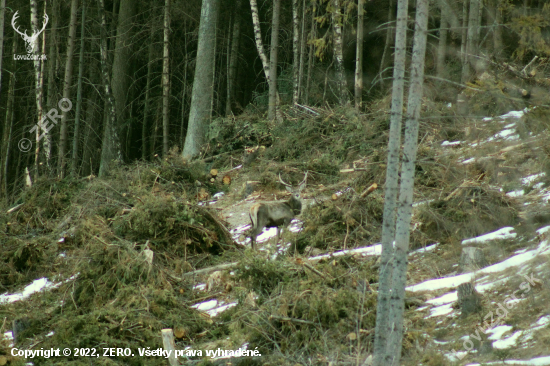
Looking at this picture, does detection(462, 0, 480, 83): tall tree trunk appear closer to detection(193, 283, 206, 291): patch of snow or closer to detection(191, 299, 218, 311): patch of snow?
detection(193, 283, 206, 291): patch of snow

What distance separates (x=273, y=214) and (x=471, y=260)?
3.61 meters

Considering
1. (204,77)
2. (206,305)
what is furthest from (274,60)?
(206,305)

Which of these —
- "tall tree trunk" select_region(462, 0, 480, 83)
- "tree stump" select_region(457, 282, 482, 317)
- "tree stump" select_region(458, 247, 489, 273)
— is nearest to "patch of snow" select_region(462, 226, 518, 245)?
"tree stump" select_region(458, 247, 489, 273)

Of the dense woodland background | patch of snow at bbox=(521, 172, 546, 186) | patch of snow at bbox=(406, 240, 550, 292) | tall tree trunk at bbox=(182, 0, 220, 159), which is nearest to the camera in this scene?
patch of snow at bbox=(406, 240, 550, 292)

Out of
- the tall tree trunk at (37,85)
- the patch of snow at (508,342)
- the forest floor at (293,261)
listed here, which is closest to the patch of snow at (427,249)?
the forest floor at (293,261)

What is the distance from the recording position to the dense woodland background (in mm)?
15773

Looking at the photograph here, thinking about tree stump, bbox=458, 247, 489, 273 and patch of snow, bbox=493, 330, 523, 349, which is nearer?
patch of snow, bbox=493, 330, 523, 349

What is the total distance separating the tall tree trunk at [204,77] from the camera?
17250 mm

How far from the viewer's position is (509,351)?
212 inches

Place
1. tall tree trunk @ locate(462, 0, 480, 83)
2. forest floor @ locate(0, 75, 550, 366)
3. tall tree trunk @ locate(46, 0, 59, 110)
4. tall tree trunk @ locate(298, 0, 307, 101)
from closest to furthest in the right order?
forest floor @ locate(0, 75, 550, 366) → tall tree trunk @ locate(462, 0, 480, 83) → tall tree trunk @ locate(46, 0, 59, 110) → tall tree trunk @ locate(298, 0, 307, 101)

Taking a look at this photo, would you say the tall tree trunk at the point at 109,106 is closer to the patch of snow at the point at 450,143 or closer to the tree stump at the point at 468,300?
the patch of snow at the point at 450,143

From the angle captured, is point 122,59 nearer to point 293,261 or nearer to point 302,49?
point 302,49

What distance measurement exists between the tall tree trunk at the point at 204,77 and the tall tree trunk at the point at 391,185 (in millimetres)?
12052

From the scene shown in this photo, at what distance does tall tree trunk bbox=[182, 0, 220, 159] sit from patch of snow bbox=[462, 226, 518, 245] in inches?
421
